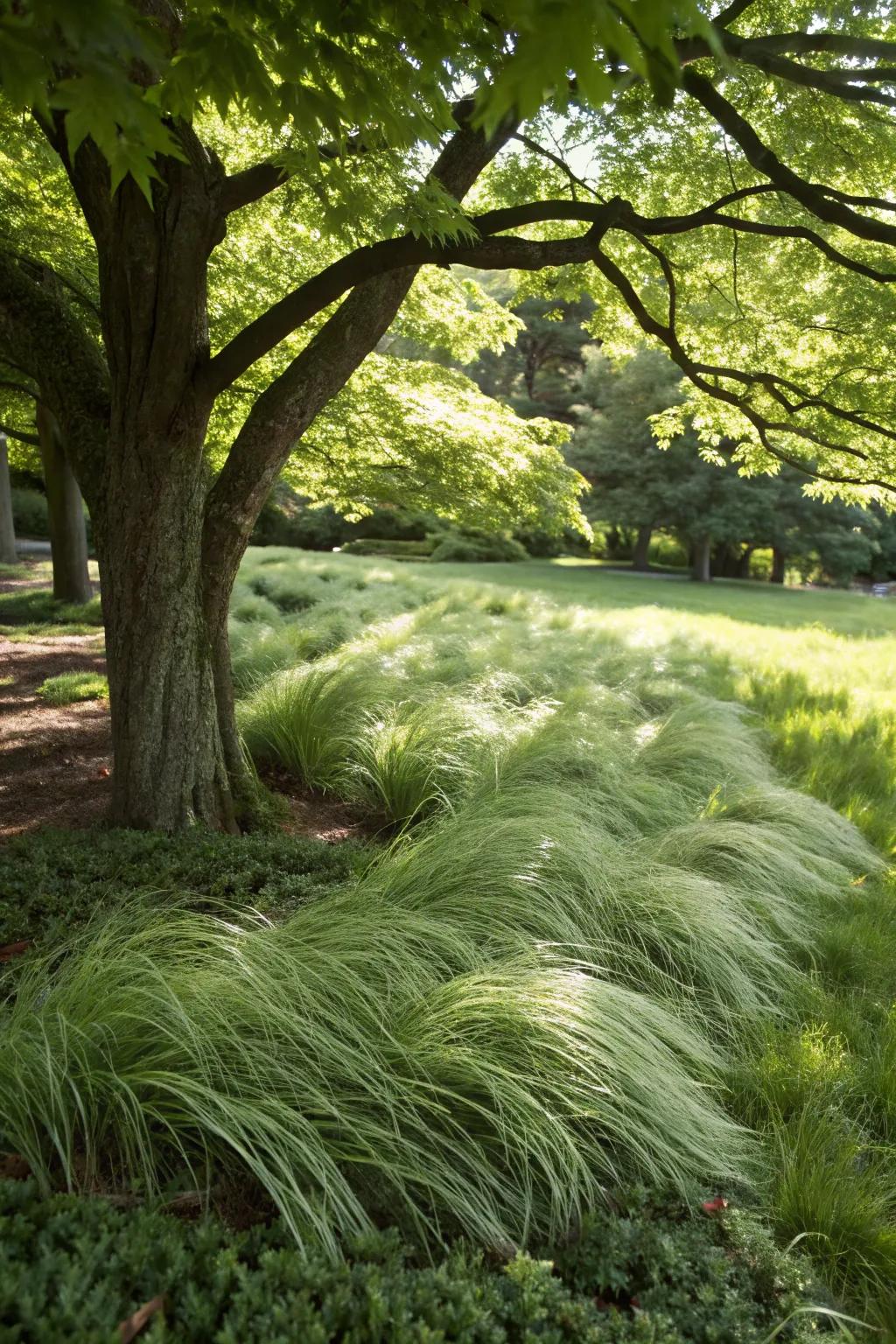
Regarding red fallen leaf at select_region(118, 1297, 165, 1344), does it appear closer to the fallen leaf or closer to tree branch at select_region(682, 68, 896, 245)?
the fallen leaf

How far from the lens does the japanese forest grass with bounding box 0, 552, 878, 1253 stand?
2.09 m

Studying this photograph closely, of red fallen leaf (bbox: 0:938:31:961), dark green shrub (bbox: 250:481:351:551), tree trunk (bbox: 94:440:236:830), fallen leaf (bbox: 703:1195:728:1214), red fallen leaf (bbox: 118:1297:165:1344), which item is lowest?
fallen leaf (bbox: 703:1195:728:1214)

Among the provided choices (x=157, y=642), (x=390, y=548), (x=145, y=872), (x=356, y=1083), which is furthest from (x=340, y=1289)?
(x=390, y=548)

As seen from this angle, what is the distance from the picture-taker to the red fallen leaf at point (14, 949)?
2939 millimetres

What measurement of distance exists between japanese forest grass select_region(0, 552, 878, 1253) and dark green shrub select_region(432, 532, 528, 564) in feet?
73.0

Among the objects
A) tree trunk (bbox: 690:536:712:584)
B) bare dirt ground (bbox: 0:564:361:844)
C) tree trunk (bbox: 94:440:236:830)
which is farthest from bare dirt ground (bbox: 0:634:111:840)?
tree trunk (bbox: 690:536:712:584)

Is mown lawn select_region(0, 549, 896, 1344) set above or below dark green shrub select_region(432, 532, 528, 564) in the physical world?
below

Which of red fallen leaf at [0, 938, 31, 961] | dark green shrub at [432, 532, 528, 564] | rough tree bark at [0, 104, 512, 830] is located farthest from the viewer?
dark green shrub at [432, 532, 528, 564]

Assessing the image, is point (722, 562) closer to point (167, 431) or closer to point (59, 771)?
point (59, 771)

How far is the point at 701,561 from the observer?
27.0 m

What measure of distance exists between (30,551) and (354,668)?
17307mm

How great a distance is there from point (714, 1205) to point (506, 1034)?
67 centimetres

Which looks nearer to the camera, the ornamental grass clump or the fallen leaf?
the ornamental grass clump

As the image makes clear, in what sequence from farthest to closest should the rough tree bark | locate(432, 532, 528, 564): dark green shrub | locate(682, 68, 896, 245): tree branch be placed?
1. locate(432, 532, 528, 564): dark green shrub
2. locate(682, 68, 896, 245): tree branch
3. the rough tree bark
